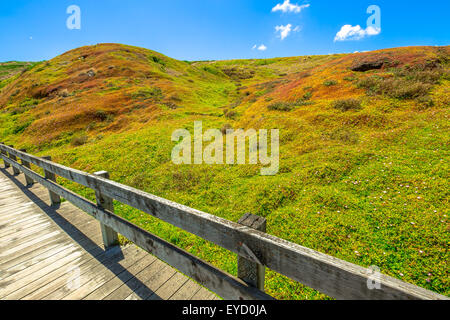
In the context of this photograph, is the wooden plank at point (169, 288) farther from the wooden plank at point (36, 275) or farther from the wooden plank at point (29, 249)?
the wooden plank at point (29, 249)

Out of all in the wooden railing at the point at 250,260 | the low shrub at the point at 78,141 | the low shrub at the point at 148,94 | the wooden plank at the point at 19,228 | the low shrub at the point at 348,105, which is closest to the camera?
the wooden railing at the point at 250,260

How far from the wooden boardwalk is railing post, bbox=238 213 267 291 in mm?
1406

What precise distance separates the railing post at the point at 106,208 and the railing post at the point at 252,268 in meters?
2.83

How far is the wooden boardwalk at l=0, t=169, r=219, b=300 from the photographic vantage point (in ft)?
10.5

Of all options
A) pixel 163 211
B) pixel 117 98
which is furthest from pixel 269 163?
pixel 117 98

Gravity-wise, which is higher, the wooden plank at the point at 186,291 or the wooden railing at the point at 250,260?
the wooden railing at the point at 250,260

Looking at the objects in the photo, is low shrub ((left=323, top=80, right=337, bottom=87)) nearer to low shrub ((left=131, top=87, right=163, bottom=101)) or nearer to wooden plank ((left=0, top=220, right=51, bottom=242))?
low shrub ((left=131, top=87, right=163, bottom=101))

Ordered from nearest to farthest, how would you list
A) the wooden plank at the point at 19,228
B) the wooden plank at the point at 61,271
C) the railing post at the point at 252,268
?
the railing post at the point at 252,268, the wooden plank at the point at 61,271, the wooden plank at the point at 19,228

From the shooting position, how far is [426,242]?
4.66 meters

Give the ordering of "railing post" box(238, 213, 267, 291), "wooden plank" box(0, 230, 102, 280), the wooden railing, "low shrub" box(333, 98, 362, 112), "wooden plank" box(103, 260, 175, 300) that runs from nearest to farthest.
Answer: the wooden railing
"railing post" box(238, 213, 267, 291)
"wooden plank" box(103, 260, 175, 300)
"wooden plank" box(0, 230, 102, 280)
"low shrub" box(333, 98, 362, 112)

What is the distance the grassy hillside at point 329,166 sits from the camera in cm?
497

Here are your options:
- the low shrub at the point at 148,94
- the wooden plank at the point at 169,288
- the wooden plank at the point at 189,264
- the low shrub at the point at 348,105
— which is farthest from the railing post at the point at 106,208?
the low shrub at the point at 148,94

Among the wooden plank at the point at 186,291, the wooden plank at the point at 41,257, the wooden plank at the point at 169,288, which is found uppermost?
the wooden plank at the point at 41,257

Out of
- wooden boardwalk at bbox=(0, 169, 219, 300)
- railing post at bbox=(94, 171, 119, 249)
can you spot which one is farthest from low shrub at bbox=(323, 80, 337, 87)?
wooden boardwalk at bbox=(0, 169, 219, 300)
